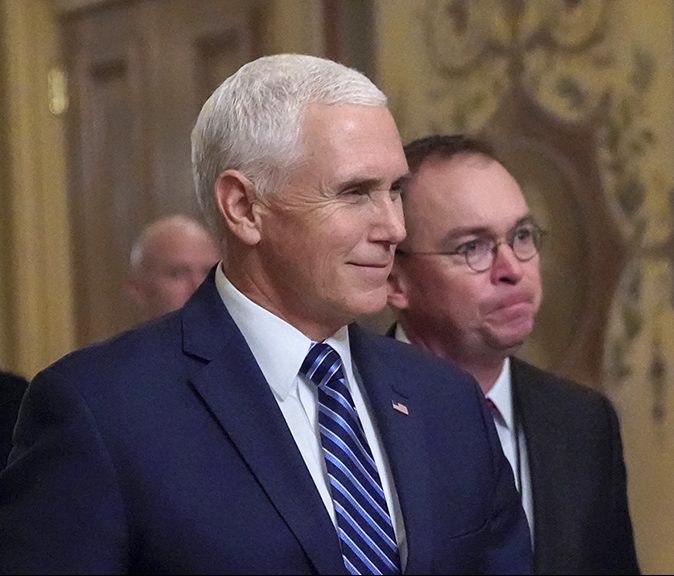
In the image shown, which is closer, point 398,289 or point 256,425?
point 256,425

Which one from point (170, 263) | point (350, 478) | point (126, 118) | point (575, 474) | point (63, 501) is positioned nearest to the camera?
point (63, 501)

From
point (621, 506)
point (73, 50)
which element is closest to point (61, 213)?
point (73, 50)

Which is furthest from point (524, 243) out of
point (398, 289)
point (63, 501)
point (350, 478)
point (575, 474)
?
point (63, 501)

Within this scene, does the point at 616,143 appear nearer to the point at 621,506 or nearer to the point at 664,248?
the point at 664,248

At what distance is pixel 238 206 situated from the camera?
1.50m

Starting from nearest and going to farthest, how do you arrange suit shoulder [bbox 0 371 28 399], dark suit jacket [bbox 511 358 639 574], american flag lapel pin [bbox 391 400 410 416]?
american flag lapel pin [bbox 391 400 410 416]
dark suit jacket [bbox 511 358 639 574]
suit shoulder [bbox 0 371 28 399]

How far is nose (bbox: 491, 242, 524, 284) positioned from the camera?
1.83m

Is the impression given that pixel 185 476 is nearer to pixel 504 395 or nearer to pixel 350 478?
pixel 350 478

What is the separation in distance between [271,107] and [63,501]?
512 mm

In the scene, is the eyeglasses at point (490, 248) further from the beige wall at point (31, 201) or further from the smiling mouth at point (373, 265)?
the beige wall at point (31, 201)

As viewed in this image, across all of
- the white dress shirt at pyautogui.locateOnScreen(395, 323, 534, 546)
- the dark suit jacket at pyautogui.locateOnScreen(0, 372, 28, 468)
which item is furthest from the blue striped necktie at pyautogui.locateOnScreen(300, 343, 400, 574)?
the dark suit jacket at pyautogui.locateOnScreen(0, 372, 28, 468)

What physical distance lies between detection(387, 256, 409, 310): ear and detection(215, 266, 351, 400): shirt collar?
0.44 meters

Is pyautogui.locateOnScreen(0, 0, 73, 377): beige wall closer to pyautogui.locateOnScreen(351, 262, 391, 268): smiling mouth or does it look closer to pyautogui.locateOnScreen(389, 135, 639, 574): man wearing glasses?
pyautogui.locateOnScreen(389, 135, 639, 574): man wearing glasses

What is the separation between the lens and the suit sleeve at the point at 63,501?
1.26 metres
